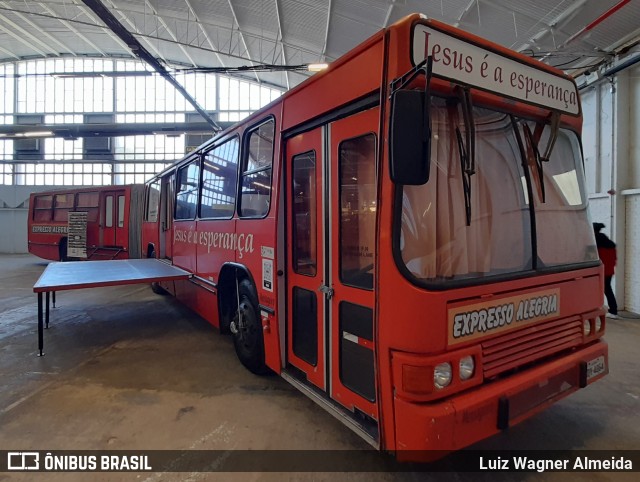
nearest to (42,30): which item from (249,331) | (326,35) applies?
(326,35)

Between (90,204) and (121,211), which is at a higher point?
(90,204)

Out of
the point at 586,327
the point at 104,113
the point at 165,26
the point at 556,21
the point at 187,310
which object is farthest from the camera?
the point at 104,113

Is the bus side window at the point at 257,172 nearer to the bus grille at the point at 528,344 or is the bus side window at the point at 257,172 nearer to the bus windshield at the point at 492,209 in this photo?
the bus windshield at the point at 492,209

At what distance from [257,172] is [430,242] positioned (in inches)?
85.6

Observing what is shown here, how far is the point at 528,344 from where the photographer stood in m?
2.35

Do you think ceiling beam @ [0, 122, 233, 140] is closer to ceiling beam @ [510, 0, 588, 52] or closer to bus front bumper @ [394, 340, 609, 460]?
ceiling beam @ [510, 0, 588, 52]

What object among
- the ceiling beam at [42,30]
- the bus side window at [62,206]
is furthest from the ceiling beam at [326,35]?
the ceiling beam at [42,30]

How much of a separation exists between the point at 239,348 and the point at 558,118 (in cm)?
373

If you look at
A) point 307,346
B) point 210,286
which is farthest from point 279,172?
point 210,286

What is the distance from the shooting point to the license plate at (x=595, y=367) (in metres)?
2.58

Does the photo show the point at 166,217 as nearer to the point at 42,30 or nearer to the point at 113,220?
the point at 113,220

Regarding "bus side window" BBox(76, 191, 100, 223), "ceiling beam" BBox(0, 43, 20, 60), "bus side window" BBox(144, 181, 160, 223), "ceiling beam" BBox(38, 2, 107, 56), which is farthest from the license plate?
"ceiling beam" BBox(0, 43, 20, 60)

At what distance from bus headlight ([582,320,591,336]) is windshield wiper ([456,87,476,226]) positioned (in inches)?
53.9

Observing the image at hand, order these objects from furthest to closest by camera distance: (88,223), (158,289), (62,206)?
(62,206) < (88,223) < (158,289)
